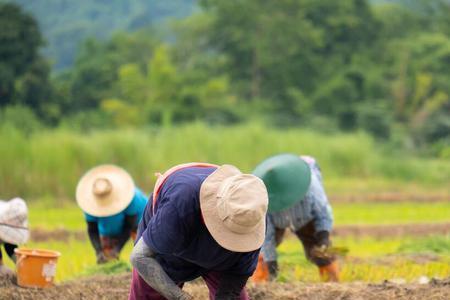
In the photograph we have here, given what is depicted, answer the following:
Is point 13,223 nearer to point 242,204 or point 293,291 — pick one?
point 293,291

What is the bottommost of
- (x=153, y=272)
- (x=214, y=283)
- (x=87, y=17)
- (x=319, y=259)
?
(x=319, y=259)

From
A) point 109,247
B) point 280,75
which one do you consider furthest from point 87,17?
point 109,247

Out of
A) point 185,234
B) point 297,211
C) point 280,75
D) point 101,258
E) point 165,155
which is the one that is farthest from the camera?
point 280,75

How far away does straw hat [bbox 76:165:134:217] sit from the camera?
7913 mm

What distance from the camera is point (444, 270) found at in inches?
324

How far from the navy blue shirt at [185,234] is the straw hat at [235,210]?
4.0 inches

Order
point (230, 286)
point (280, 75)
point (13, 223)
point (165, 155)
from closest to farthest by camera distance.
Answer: point (230, 286) → point (13, 223) → point (165, 155) → point (280, 75)

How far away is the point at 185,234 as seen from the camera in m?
4.14

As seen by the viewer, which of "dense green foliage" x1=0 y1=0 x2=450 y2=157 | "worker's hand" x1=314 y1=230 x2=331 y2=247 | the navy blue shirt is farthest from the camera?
"dense green foliage" x1=0 y1=0 x2=450 y2=157

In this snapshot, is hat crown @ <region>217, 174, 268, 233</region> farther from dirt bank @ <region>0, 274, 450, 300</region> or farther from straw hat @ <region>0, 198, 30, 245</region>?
straw hat @ <region>0, 198, 30, 245</region>

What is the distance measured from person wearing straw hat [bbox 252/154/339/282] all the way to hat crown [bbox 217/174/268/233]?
2641 mm

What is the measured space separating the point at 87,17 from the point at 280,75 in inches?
1953

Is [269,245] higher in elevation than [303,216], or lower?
lower

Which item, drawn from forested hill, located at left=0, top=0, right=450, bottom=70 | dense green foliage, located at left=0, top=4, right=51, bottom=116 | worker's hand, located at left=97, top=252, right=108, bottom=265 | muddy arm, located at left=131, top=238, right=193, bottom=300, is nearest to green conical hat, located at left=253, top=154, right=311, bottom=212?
worker's hand, located at left=97, top=252, right=108, bottom=265
